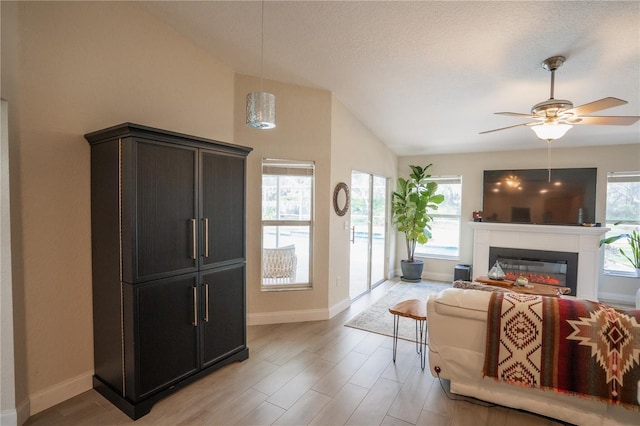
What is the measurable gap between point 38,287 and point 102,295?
392 mm

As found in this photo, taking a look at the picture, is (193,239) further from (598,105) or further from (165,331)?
(598,105)

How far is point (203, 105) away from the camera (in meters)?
3.40

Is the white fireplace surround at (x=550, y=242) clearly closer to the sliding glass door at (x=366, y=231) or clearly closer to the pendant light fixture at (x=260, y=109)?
the sliding glass door at (x=366, y=231)

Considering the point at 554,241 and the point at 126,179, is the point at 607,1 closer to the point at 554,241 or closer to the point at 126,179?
the point at 126,179

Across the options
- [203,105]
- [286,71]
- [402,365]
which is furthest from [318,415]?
[286,71]

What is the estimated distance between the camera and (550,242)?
514cm

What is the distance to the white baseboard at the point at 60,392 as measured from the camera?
2.23 metres

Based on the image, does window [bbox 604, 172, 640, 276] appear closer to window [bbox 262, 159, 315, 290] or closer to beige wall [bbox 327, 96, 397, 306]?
beige wall [bbox 327, 96, 397, 306]

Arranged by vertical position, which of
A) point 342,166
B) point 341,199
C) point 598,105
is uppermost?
point 598,105

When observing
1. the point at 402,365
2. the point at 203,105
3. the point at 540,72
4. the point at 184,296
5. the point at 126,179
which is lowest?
the point at 402,365

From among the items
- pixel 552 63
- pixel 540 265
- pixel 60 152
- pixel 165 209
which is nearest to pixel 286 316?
pixel 165 209

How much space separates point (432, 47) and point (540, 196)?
3.82 meters

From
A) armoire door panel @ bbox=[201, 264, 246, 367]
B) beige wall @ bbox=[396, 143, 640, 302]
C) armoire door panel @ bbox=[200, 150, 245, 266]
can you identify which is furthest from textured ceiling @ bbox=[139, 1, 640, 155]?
armoire door panel @ bbox=[201, 264, 246, 367]

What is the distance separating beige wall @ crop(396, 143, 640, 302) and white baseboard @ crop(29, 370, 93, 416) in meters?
5.47
